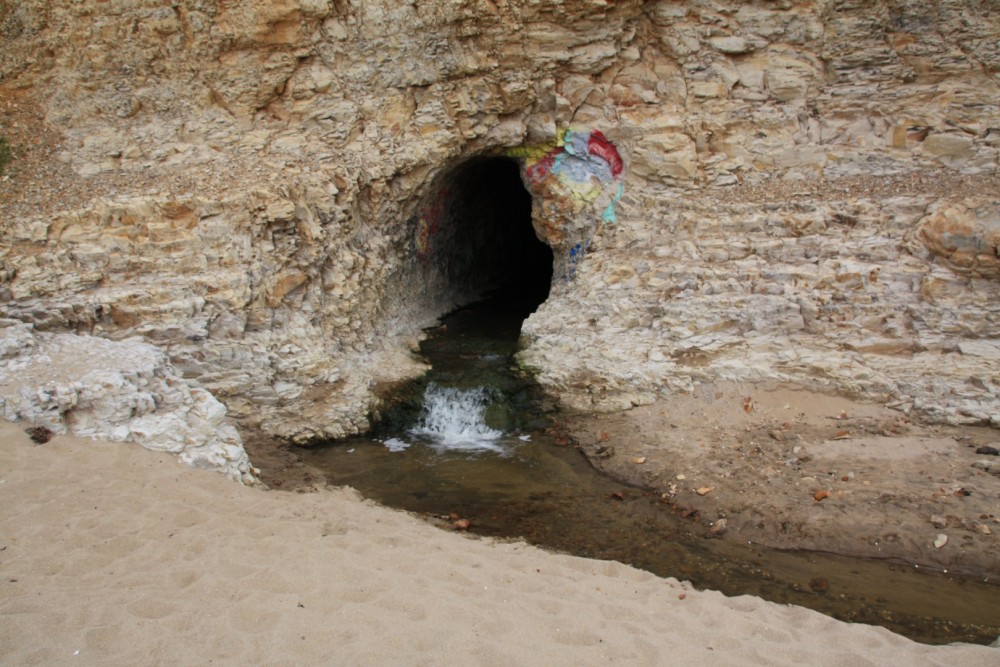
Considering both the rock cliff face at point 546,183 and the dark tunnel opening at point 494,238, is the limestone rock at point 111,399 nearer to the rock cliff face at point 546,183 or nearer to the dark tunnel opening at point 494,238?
the rock cliff face at point 546,183

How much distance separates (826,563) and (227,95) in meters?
9.95

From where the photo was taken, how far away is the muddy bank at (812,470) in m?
6.45

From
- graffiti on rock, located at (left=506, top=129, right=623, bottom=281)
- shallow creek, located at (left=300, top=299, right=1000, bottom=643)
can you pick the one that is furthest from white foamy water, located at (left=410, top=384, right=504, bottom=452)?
graffiti on rock, located at (left=506, top=129, right=623, bottom=281)

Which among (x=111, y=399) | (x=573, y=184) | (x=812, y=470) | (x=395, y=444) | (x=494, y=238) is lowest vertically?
(x=395, y=444)

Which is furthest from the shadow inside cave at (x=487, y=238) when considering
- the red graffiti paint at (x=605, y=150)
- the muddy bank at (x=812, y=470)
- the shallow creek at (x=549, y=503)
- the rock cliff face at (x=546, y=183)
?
the muddy bank at (x=812, y=470)

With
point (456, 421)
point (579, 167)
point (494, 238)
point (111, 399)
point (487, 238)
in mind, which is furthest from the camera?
point (494, 238)

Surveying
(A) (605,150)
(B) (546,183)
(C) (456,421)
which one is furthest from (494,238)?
(C) (456,421)

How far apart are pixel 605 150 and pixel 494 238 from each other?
17.5ft

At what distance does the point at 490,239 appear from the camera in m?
15.5

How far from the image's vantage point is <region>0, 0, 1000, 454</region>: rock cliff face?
857 cm

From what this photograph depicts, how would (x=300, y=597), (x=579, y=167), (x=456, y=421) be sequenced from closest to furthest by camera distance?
(x=300, y=597)
(x=456, y=421)
(x=579, y=167)

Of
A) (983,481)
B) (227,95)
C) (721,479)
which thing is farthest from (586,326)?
(227,95)

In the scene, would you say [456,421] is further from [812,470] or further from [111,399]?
[812,470]

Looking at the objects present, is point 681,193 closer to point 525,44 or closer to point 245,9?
point 525,44
